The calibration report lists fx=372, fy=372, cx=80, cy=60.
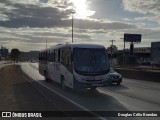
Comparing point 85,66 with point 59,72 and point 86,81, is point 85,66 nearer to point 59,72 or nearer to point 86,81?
point 86,81

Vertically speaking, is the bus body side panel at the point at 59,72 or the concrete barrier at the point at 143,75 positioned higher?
the bus body side panel at the point at 59,72

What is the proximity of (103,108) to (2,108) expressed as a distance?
379 centimetres

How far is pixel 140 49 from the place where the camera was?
150500mm

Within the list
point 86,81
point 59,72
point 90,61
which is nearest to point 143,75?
point 59,72

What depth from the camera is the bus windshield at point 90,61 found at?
19.5 metres

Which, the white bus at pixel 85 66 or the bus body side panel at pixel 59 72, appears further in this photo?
the bus body side panel at pixel 59 72

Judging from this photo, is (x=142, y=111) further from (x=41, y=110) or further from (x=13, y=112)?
(x=13, y=112)

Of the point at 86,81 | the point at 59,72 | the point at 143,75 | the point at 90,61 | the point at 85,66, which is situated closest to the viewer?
the point at 86,81

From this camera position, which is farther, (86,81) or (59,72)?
(59,72)

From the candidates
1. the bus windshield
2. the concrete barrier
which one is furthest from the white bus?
the concrete barrier

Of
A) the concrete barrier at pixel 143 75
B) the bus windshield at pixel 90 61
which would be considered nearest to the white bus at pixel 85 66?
the bus windshield at pixel 90 61

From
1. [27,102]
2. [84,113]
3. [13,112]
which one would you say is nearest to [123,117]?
[84,113]

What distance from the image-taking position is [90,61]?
777 inches

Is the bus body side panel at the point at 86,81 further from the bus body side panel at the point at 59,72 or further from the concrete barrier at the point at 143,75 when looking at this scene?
the concrete barrier at the point at 143,75
